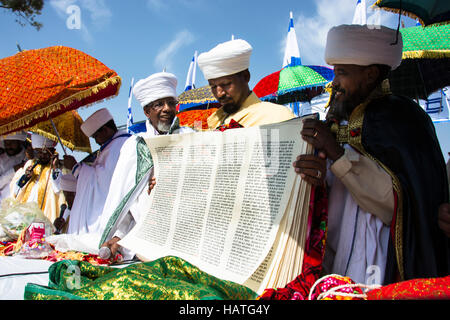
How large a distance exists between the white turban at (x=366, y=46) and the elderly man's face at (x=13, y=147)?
5.59m

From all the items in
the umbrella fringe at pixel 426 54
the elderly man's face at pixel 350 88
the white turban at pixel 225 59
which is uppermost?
the umbrella fringe at pixel 426 54

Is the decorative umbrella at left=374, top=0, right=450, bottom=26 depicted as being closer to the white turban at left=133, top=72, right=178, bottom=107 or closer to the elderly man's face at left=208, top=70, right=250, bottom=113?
the elderly man's face at left=208, top=70, right=250, bottom=113

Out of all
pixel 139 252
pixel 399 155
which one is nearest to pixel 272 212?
pixel 399 155

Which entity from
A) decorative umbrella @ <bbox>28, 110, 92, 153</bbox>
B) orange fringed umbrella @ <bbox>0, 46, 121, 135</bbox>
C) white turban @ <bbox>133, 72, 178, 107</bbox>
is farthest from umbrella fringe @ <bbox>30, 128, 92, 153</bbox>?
orange fringed umbrella @ <bbox>0, 46, 121, 135</bbox>

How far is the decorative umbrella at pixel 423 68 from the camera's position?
11.2ft

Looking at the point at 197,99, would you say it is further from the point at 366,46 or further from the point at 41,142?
the point at 366,46

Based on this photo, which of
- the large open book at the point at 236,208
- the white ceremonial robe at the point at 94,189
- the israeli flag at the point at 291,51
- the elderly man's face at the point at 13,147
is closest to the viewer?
the large open book at the point at 236,208

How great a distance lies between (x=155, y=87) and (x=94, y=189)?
3.72 ft

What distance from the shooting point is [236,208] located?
1.44 metres

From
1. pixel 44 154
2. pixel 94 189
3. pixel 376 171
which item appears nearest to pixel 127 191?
pixel 94 189

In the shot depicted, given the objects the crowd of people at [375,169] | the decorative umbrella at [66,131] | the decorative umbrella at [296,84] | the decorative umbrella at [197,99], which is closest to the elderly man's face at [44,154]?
the decorative umbrella at [66,131]

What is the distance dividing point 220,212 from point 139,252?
1.84 feet

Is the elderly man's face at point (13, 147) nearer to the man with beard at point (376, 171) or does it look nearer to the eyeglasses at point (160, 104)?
the eyeglasses at point (160, 104)

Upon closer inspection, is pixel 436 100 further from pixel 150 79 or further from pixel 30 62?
pixel 30 62
